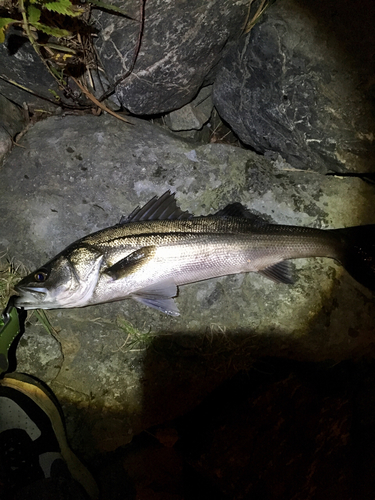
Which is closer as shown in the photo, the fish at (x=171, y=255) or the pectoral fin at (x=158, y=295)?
the fish at (x=171, y=255)

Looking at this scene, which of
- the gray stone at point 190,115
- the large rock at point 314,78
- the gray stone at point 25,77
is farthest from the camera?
the gray stone at point 190,115

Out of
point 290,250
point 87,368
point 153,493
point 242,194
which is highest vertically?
point 242,194

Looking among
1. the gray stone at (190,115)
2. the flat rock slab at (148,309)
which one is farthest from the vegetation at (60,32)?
the gray stone at (190,115)

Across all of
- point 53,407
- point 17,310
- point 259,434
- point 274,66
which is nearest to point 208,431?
point 259,434

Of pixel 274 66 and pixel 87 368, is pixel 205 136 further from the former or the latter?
pixel 87 368

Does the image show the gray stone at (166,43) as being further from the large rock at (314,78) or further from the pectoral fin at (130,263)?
the pectoral fin at (130,263)

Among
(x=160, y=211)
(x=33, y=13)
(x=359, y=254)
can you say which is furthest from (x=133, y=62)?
(x=359, y=254)
